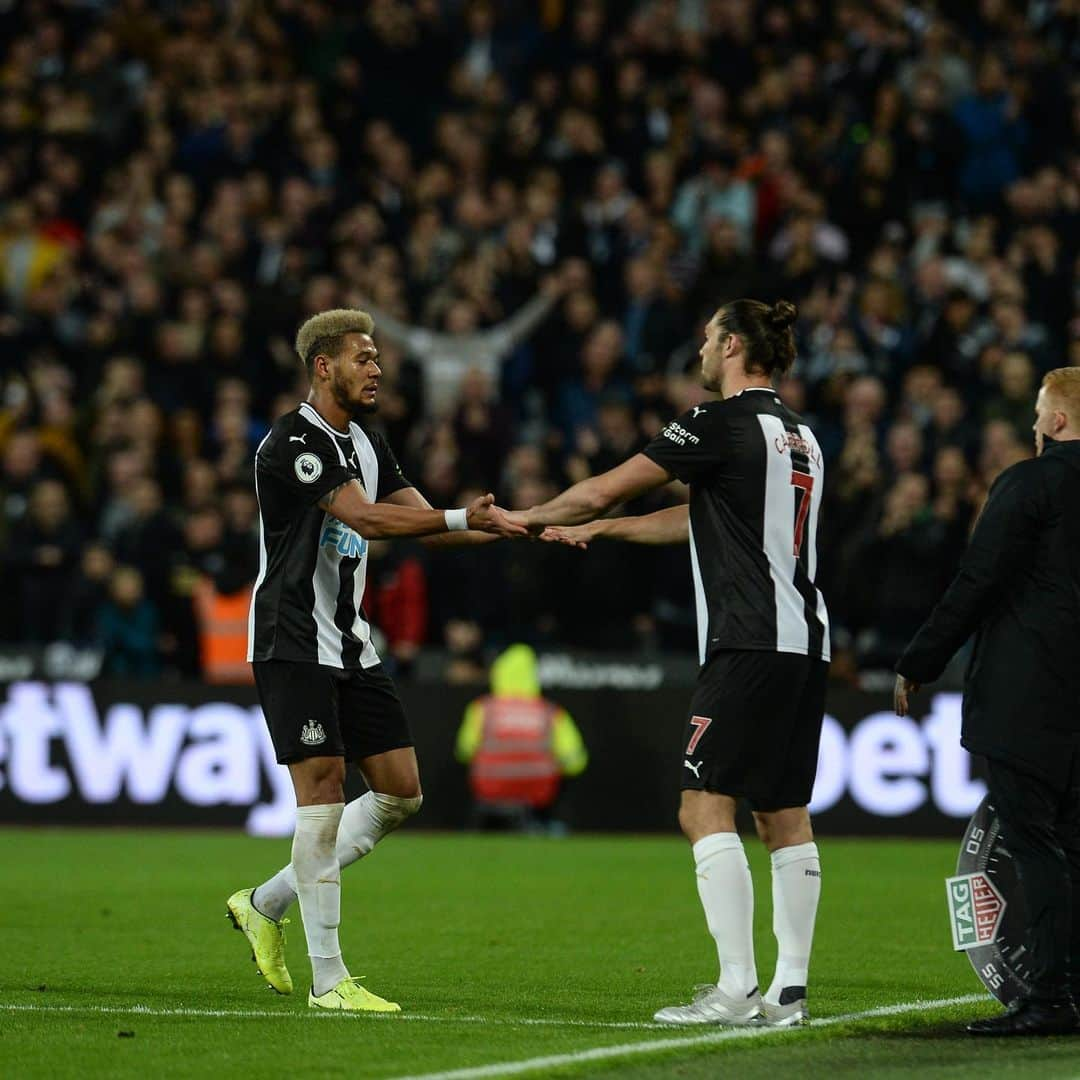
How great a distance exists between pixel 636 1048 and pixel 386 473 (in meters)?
2.64

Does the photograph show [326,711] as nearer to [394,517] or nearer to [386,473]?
[394,517]

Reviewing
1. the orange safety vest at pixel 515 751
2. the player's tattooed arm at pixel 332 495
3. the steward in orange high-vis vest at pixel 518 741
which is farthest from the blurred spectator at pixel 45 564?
the player's tattooed arm at pixel 332 495

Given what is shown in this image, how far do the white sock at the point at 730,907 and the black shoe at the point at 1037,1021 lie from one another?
0.81 m

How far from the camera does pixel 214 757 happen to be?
16594 mm

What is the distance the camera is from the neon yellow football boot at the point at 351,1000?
755 centimetres

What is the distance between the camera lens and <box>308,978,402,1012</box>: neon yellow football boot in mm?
7551

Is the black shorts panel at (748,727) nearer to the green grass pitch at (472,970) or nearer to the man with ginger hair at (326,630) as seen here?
the green grass pitch at (472,970)

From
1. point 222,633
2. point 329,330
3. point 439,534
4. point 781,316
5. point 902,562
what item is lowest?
point 222,633

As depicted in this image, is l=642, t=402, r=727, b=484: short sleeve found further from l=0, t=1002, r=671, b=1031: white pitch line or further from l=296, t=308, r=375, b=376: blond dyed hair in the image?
l=0, t=1002, r=671, b=1031: white pitch line

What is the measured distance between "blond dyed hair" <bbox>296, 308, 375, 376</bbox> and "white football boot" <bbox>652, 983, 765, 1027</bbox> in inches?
105

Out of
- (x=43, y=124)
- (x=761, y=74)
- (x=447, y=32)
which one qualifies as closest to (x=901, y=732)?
(x=761, y=74)

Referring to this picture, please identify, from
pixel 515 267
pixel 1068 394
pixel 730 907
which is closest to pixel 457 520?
pixel 730 907

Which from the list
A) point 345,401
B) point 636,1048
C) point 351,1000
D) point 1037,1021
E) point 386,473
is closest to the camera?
point 636,1048

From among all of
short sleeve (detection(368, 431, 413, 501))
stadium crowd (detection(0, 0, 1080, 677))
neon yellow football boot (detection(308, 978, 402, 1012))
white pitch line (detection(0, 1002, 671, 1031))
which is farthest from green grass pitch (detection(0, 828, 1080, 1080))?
stadium crowd (detection(0, 0, 1080, 677))
